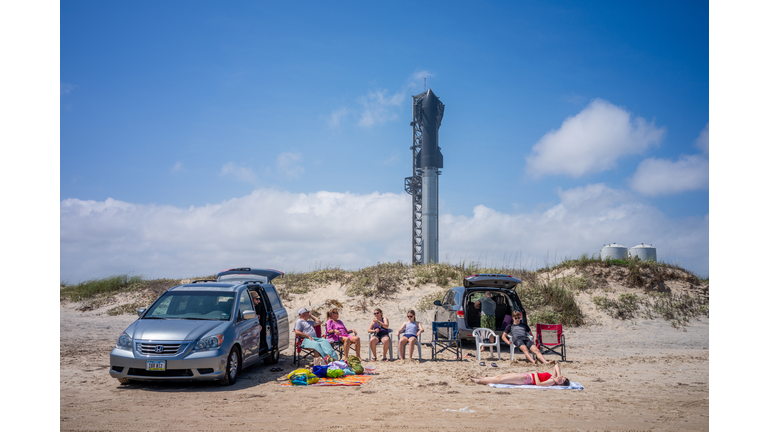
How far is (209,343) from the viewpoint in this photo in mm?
7402

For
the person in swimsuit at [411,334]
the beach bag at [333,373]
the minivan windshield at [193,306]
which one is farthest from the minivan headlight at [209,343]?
the person in swimsuit at [411,334]

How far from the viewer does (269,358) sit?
9.79 m

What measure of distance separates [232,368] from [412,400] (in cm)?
304

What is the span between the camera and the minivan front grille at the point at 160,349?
724 cm

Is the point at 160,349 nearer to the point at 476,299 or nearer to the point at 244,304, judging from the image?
the point at 244,304

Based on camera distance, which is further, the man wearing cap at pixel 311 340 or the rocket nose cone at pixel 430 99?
the rocket nose cone at pixel 430 99

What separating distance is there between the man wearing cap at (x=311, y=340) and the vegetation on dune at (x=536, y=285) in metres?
7.76

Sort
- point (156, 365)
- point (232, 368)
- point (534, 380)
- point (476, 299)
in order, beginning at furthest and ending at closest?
point (476, 299), point (232, 368), point (534, 380), point (156, 365)

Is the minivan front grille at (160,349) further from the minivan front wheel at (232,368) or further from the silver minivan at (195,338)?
the minivan front wheel at (232,368)

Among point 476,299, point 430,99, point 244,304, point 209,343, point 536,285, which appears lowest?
point 536,285

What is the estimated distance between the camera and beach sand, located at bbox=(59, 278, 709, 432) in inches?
215

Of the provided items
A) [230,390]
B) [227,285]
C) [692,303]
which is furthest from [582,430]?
[692,303]

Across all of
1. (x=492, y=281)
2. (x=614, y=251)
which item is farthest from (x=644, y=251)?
(x=492, y=281)

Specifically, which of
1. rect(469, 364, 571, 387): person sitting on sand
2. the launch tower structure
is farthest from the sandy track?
the launch tower structure
